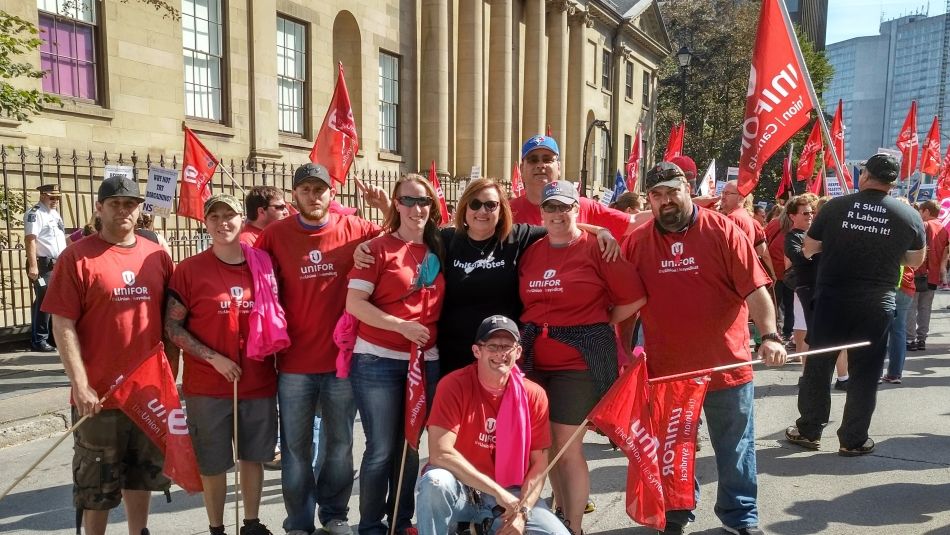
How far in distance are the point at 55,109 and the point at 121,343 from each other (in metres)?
9.11

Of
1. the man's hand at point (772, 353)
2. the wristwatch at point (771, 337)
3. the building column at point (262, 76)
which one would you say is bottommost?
→ the man's hand at point (772, 353)

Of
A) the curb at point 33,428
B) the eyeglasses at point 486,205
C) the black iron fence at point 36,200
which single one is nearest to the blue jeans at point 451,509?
the eyeglasses at point 486,205

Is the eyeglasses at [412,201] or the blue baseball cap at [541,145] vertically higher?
the blue baseball cap at [541,145]

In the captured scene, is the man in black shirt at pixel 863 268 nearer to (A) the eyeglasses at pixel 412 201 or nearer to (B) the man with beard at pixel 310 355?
(A) the eyeglasses at pixel 412 201

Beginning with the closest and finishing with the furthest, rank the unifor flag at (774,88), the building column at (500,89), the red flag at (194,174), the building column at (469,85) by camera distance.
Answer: the unifor flag at (774,88), the red flag at (194,174), the building column at (469,85), the building column at (500,89)

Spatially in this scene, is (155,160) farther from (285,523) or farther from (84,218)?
(285,523)

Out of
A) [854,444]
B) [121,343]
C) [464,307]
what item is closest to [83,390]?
[121,343]

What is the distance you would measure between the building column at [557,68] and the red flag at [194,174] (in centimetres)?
2146

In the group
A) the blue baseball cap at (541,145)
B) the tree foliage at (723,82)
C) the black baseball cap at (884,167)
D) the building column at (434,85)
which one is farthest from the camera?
the tree foliage at (723,82)

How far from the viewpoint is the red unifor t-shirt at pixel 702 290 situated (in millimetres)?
3979

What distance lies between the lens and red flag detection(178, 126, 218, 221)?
898 cm

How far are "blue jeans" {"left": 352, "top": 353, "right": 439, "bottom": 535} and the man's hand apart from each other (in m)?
1.78

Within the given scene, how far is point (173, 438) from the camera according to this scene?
376cm

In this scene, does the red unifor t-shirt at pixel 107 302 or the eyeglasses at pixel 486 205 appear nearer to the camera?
the red unifor t-shirt at pixel 107 302
